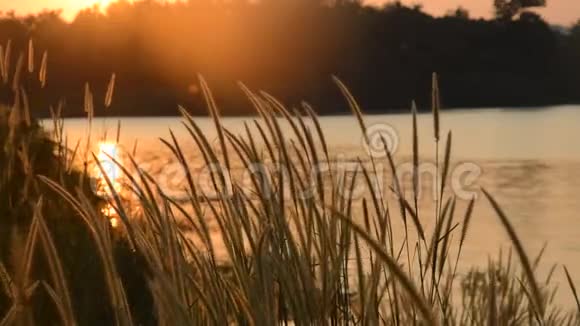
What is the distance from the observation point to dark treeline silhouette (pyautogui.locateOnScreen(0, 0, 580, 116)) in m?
33.7

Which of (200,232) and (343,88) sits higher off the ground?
(343,88)

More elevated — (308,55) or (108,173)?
(308,55)

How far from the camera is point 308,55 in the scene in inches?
1570

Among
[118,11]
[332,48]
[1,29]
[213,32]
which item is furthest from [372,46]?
[1,29]

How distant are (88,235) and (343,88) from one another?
155 cm

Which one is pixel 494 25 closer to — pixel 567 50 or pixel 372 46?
pixel 567 50

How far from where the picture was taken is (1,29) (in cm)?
814
